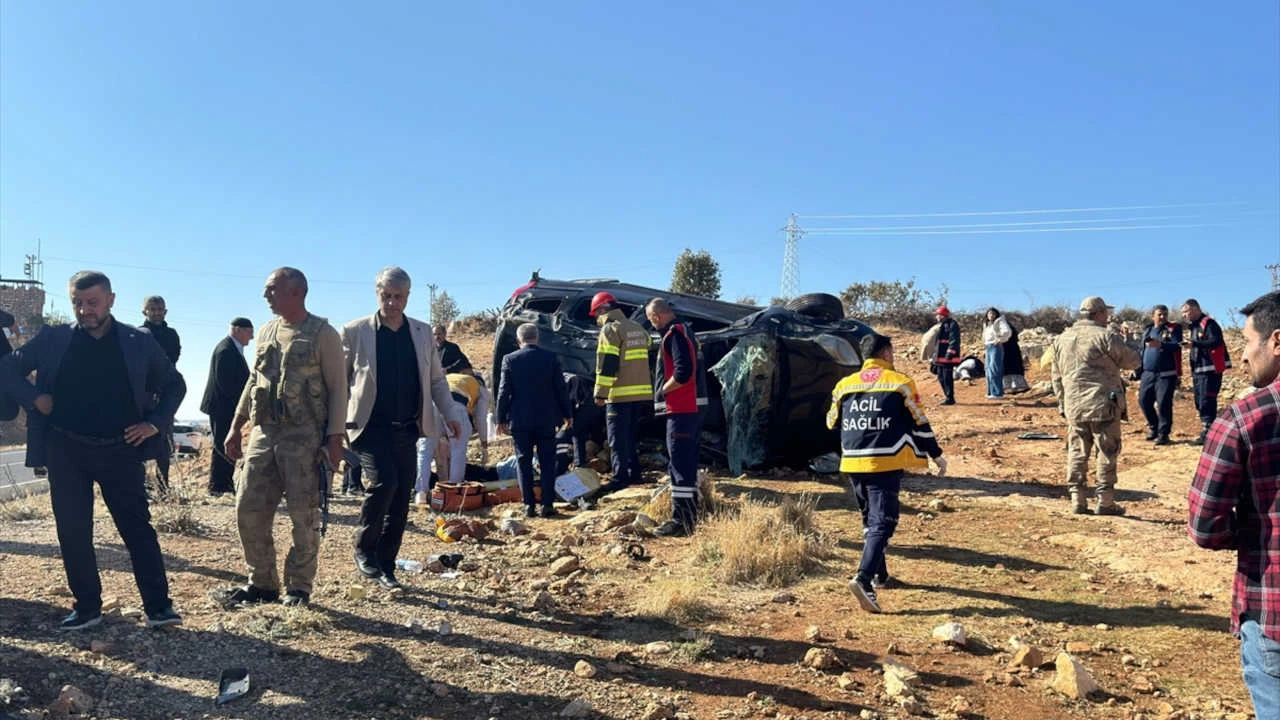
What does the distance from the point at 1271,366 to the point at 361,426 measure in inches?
158

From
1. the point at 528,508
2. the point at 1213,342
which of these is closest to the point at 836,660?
the point at 528,508

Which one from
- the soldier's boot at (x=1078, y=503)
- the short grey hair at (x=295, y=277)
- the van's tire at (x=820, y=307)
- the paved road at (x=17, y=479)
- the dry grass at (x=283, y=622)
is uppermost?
the van's tire at (x=820, y=307)

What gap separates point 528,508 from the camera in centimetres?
796

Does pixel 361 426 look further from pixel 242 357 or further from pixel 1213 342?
pixel 1213 342

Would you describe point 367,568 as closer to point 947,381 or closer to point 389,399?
point 389,399

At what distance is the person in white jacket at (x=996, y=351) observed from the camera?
588 inches

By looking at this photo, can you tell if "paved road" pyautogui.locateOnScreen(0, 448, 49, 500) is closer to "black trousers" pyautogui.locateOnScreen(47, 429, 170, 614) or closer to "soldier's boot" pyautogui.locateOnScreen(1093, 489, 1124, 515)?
"black trousers" pyautogui.locateOnScreen(47, 429, 170, 614)

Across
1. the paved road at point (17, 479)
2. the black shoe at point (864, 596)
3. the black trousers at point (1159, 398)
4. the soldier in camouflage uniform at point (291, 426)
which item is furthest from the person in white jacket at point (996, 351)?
the paved road at point (17, 479)

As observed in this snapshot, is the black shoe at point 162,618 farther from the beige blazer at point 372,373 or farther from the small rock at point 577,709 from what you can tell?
the small rock at point 577,709

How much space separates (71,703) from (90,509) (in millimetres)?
1226

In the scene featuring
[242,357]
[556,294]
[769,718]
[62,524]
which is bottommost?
[769,718]

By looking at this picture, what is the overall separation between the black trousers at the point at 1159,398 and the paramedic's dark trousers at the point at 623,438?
6.56 metres

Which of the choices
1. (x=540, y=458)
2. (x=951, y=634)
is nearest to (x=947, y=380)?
(x=540, y=458)

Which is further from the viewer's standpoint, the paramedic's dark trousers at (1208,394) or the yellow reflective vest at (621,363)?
the paramedic's dark trousers at (1208,394)
